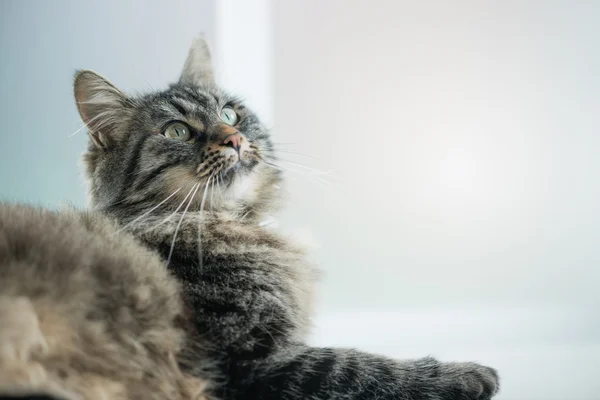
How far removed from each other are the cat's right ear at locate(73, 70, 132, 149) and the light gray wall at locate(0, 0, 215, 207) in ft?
1.31

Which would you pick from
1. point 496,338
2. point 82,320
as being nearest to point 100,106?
point 82,320

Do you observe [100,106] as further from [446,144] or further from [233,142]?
[446,144]

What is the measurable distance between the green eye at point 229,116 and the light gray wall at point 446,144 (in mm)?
387

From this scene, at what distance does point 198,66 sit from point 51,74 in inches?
23.5

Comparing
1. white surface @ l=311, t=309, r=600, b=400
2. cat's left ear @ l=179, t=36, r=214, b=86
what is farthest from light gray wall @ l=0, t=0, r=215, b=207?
white surface @ l=311, t=309, r=600, b=400

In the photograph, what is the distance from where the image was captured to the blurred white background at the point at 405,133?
1.68 metres

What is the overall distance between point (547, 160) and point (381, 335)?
921mm

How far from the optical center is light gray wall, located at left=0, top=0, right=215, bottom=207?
1654 millimetres

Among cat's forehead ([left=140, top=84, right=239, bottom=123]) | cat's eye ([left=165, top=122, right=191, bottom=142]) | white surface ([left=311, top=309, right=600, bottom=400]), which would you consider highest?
cat's forehead ([left=140, top=84, right=239, bottom=123])

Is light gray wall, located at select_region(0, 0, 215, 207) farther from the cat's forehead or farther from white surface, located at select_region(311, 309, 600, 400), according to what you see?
white surface, located at select_region(311, 309, 600, 400)

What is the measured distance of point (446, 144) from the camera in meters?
1.81

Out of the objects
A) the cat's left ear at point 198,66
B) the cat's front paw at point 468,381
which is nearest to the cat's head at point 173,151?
the cat's left ear at point 198,66

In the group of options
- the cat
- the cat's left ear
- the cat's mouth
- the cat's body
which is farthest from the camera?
the cat's left ear

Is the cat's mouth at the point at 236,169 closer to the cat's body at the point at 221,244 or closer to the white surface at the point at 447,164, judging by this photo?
the cat's body at the point at 221,244
